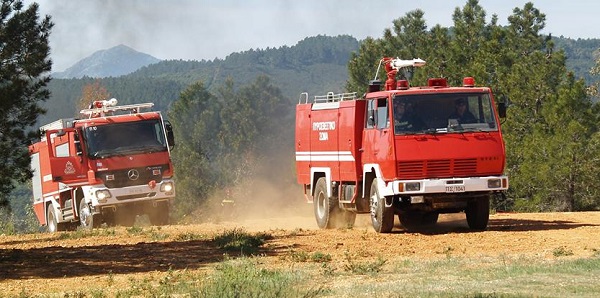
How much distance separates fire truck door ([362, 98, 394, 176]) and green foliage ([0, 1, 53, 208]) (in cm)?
713

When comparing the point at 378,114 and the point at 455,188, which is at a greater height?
the point at 378,114

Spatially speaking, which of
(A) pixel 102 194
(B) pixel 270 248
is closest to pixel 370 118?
(B) pixel 270 248

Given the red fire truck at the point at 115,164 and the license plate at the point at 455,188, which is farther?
the red fire truck at the point at 115,164

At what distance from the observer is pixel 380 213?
2300cm

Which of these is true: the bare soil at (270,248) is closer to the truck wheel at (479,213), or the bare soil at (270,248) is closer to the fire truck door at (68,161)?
the truck wheel at (479,213)

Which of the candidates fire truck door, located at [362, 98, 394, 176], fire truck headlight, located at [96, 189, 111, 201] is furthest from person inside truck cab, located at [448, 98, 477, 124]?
fire truck headlight, located at [96, 189, 111, 201]

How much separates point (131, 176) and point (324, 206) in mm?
8461

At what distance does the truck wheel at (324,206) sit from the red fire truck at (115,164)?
7.54 m

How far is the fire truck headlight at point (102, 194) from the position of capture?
106 feet

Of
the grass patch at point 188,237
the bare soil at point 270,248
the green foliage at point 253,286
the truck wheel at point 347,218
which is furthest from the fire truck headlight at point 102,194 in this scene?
the green foliage at point 253,286

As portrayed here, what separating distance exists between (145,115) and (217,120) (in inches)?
4400

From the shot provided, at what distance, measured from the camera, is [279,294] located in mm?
11984

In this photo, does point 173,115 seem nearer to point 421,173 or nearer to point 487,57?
point 487,57

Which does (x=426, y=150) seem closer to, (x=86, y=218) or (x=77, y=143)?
(x=77, y=143)
